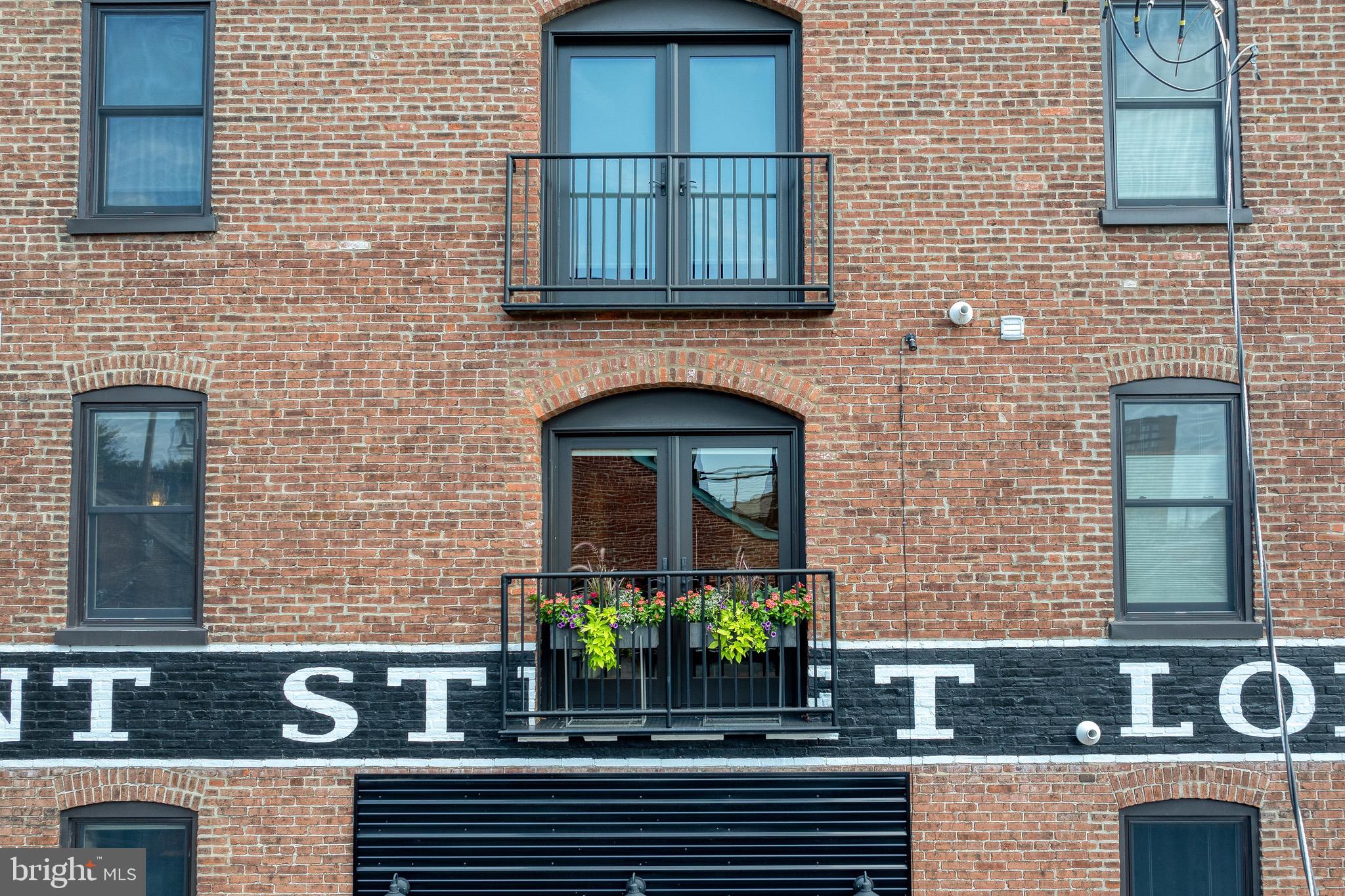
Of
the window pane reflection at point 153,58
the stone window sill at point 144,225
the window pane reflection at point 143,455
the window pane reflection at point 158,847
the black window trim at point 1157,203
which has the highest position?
the window pane reflection at point 153,58

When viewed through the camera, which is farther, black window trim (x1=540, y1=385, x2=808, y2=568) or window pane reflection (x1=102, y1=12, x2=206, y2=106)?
window pane reflection (x1=102, y1=12, x2=206, y2=106)

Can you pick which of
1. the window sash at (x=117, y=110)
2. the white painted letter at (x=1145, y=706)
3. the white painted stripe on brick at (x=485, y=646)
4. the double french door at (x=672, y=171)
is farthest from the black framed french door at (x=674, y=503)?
the window sash at (x=117, y=110)

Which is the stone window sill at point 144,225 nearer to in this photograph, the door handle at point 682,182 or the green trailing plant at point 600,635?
the door handle at point 682,182

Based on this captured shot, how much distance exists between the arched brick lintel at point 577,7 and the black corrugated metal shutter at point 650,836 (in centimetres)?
583

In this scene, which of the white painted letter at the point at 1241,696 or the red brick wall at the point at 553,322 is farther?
the red brick wall at the point at 553,322

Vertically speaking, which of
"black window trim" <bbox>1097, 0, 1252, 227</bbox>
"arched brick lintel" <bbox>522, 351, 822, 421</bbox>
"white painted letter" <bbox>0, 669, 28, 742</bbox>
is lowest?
"white painted letter" <bbox>0, 669, 28, 742</bbox>

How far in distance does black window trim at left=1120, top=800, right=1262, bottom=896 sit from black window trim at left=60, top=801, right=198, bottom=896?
6.83 m

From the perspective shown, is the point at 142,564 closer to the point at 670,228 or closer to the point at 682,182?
Result: the point at 670,228

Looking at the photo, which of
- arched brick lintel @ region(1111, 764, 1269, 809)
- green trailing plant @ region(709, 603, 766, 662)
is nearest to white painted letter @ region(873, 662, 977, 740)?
green trailing plant @ region(709, 603, 766, 662)

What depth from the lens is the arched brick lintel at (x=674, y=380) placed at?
26.2ft

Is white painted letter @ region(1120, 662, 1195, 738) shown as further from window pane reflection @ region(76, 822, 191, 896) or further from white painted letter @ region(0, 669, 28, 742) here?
white painted letter @ region(0, 669, 28, 742)

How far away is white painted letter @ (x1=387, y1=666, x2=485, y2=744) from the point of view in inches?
310

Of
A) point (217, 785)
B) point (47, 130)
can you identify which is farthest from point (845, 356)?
point (47, 130)

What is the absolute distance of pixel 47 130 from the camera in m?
8.23
